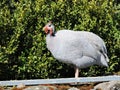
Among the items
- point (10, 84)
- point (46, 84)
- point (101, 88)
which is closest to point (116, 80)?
point (101, 88)

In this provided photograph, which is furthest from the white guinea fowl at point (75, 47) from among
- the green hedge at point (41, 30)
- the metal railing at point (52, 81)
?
the green hedge at point (41, 30)

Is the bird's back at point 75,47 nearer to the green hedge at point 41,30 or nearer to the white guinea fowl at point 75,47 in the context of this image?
the white guinea fowl at point 75,47

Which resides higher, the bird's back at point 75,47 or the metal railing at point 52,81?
the bird's back at point 75,47

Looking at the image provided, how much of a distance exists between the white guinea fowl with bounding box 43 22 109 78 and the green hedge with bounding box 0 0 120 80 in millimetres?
1042

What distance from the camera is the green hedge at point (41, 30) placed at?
36.2 feet

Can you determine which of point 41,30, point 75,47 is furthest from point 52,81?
point 41,30

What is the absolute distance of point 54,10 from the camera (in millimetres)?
11391

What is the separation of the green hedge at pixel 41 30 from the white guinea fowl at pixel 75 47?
3.42 feet

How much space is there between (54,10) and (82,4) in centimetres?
62

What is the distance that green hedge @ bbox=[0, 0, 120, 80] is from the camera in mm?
11023

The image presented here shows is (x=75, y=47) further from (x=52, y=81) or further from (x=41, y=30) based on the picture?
(x=41, y=30)

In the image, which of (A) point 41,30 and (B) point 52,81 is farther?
(A) point 41,30

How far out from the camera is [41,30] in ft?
37.1

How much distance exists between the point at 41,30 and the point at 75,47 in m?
1.45
